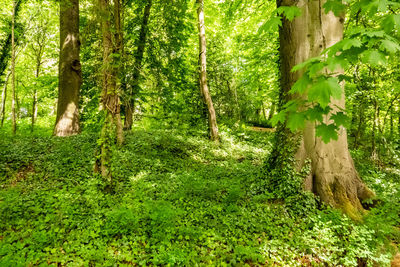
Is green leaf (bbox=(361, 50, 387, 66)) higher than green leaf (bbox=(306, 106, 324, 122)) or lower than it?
higher

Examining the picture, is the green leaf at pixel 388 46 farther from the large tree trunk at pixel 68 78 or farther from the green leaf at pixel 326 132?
the large tree trunk at pixel 68 78

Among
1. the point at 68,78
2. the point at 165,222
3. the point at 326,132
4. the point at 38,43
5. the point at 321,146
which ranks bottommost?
the point at 165,222

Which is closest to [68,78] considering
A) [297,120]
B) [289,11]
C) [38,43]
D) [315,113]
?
[289,11]

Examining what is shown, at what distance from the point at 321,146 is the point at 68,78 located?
804cm

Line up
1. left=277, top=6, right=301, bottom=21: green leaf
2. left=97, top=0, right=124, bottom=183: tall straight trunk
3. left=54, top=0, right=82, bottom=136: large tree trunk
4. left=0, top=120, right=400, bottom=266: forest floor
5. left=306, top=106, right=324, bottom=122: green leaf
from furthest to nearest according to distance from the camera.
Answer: left=54, top=0, right=82, bottom=136: large tree trunk, left=97, top=0, right=124, bottom=183: tall straight trunk, left=0, top=120, right=400, bottom=266: forest floor, left=277, top=6, right=301, bottom=21: green leaf, left=306, top=106, right=324, bottom=122: green leaf

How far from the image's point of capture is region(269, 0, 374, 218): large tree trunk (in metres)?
4.04

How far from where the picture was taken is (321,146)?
4145 millimetres

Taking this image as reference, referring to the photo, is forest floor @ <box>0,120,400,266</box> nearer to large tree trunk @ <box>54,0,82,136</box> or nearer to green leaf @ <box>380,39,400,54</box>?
large tree trunk @ <box>54,0,82,136</box>

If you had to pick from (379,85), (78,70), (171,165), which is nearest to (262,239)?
(171,165)

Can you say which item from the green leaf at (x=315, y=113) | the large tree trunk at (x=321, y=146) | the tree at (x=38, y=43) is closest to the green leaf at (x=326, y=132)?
the green leaf at (x=315, y=113)

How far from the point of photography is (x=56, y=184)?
434cm

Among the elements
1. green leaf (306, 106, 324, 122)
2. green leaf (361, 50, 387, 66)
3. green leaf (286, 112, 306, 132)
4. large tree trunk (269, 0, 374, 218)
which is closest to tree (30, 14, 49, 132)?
large tree trunk (269, 0, 374, 218)

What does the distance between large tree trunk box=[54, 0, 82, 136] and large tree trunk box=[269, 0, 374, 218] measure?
700 cm

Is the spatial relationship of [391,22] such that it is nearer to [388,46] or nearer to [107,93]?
[388,46]
